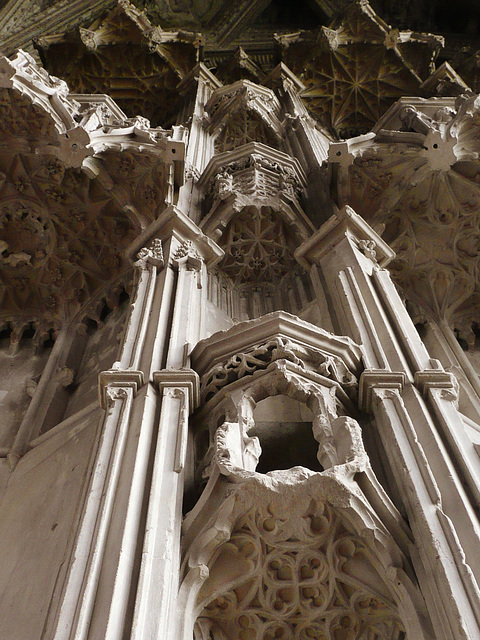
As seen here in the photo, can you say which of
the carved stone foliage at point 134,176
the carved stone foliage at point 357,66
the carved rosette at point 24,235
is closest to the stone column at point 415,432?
the carved stone foliage at point 134,176

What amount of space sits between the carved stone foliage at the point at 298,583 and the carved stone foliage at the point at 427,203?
15.5ft

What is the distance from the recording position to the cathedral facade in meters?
3.29

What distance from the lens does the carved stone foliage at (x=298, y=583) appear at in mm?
3410

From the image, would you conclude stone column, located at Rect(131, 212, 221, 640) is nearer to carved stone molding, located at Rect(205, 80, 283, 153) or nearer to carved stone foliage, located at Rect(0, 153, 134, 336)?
carved stone foliage, located at Rect(0, 153, 134, 336)

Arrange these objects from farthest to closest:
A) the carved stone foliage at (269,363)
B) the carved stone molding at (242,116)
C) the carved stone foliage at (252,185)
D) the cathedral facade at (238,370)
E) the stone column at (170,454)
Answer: the carved stone molding at (242,116) < the carved stone foliage at (252,185) < the carved stone foliage at (269,363) < the cathedral facade at (238,370) < the stone column at (170,454)

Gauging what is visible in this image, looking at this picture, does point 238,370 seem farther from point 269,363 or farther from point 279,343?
point 279,343

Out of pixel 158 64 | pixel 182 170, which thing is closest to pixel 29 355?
pixel 182 170

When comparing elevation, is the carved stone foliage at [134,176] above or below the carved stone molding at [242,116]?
below

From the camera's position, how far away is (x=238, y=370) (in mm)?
4375

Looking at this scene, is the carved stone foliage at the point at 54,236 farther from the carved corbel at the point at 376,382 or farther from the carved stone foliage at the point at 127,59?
the carved stone foliage at the point at 127,59

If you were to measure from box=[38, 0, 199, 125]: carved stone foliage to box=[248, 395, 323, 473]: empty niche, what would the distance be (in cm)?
978

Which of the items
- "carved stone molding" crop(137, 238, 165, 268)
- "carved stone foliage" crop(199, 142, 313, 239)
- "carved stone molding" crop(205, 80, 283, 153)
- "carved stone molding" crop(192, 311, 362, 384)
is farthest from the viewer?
"carved stone molding" crop(205, 80, 283, 153)

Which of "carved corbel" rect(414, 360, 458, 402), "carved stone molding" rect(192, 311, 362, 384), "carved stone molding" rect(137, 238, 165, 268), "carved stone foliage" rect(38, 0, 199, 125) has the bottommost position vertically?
"carved corbel" rect(414, 360, 458, 402)

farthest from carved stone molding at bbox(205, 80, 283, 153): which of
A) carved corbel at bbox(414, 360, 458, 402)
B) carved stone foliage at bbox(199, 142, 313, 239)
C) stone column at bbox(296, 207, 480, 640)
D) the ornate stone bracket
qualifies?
carved corbel at bbox(414, 360, 458, 402)
